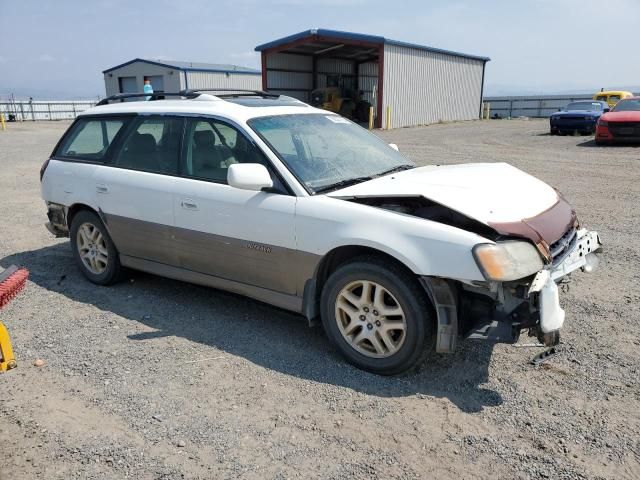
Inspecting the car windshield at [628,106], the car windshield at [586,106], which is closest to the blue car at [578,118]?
the car windshield at [586,106]

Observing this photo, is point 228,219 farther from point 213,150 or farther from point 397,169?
point 397,169

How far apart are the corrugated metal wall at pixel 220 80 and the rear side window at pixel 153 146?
97.2 feet

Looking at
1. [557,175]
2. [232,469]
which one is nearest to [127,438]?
[232,469]

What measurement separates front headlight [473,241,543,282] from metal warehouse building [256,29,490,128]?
2377 centimetres

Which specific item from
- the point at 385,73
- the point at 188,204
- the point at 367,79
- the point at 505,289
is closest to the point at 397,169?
the point at 505,289

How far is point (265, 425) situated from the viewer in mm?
3104

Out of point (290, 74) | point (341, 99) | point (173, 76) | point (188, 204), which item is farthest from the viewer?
point (173, 76)

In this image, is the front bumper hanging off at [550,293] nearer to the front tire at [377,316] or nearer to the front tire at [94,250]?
the front tire at [377,316]

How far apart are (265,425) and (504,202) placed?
2053mm

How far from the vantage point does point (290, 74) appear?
30.1 metres

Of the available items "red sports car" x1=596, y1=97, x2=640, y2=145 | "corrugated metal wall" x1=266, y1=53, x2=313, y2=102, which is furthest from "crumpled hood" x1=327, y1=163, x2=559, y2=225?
"corrugated metal wall" x1=266, y1=53, x2=313, y2=102

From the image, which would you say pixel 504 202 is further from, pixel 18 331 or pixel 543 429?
pixel 18 331

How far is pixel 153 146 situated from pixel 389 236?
254 centimetres

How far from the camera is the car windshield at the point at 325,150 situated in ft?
13.2
